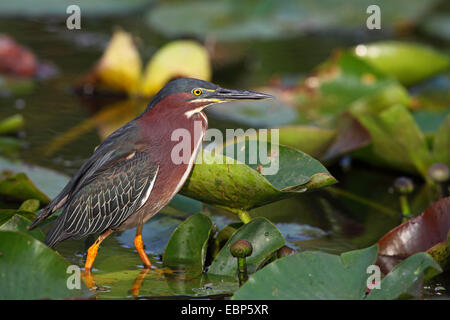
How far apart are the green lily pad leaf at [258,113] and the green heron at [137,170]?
2796 mm

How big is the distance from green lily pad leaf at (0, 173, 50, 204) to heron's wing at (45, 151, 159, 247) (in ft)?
1.88

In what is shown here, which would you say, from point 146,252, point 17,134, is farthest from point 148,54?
point 146,252

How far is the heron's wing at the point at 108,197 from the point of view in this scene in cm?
378

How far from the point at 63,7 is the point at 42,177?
5350 millimetres

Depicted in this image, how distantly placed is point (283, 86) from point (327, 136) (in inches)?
74.9

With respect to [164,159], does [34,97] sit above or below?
above

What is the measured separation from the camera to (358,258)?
340cm

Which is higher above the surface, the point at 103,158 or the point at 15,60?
the point at 15,60

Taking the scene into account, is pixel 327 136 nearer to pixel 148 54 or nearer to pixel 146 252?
pixel 146 252

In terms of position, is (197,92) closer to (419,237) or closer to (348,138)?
Answer: (419,237)

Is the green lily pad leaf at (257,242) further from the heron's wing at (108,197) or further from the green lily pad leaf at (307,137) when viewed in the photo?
the green lily pad leaf at (307,137)

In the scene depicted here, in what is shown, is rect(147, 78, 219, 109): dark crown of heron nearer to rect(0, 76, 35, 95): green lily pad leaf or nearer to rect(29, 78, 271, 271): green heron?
rect(29, 78, 271, 271): green heron

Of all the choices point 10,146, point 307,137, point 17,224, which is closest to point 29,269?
point 17,224

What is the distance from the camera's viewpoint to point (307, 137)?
5426mm
